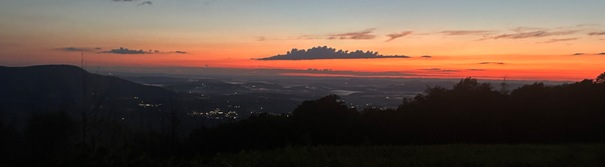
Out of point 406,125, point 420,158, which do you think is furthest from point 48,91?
point 420,158

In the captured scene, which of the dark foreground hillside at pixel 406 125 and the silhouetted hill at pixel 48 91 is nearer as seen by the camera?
the dark foreground hillside at pixel 406 125

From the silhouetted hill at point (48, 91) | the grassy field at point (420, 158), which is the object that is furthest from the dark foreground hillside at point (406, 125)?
the silhouetted hill at point (48, 91)

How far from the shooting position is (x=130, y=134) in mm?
49844

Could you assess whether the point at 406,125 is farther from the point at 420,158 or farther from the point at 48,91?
the point at 48,91

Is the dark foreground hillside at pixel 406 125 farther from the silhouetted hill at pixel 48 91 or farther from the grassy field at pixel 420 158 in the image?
the silhouetted hill at pixel 48 91

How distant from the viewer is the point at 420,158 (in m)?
12.7

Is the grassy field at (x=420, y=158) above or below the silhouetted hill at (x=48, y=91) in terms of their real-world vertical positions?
above

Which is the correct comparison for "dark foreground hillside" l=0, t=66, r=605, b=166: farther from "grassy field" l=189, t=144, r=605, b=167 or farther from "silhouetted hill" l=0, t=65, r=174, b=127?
"silhouetted hill" l=0, t=65, r=174, b=127

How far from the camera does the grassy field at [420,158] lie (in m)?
11.5

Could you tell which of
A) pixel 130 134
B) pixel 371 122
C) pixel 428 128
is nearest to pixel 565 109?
pixel 428 128

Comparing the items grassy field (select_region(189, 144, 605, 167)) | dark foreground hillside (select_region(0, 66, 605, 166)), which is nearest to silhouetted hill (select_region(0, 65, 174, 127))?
dark foreground hillside (select_region(0, 66, 605, 166))

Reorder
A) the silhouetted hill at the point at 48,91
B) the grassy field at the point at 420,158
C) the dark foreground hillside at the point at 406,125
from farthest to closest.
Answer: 1. the silhouetted hill at the point at 48,91
2. the dark foreground hillside at the point at 406,125
3. the grassy field at the point at 420,158

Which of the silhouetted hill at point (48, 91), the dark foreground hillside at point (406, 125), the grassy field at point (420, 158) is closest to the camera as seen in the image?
the grassy field at point (420, 158)

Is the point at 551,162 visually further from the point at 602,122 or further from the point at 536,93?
the point at 536,93
